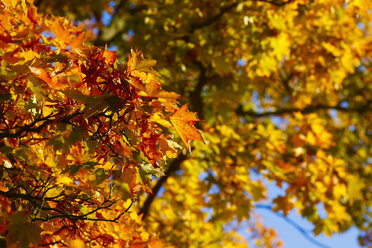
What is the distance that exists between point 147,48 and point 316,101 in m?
4.75

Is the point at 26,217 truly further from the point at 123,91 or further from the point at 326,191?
the point at 326,191

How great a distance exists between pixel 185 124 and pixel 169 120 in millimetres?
97

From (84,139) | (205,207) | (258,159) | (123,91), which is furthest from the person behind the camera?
(205,207)

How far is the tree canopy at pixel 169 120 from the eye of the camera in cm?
190

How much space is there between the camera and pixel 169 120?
1.84 metres

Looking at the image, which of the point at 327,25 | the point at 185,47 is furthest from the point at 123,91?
the point at 327,25

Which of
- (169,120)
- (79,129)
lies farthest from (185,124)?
(79,129)

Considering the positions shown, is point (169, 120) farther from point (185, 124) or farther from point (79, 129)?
point (79, 129)

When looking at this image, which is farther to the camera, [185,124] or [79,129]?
[79,129]

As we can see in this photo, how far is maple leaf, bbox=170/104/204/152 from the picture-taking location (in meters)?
1.74

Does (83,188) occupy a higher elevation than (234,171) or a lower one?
lower

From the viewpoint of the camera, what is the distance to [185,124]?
1789 millimetres

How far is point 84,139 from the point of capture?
1.92m

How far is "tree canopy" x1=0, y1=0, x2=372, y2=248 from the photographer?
190cm
